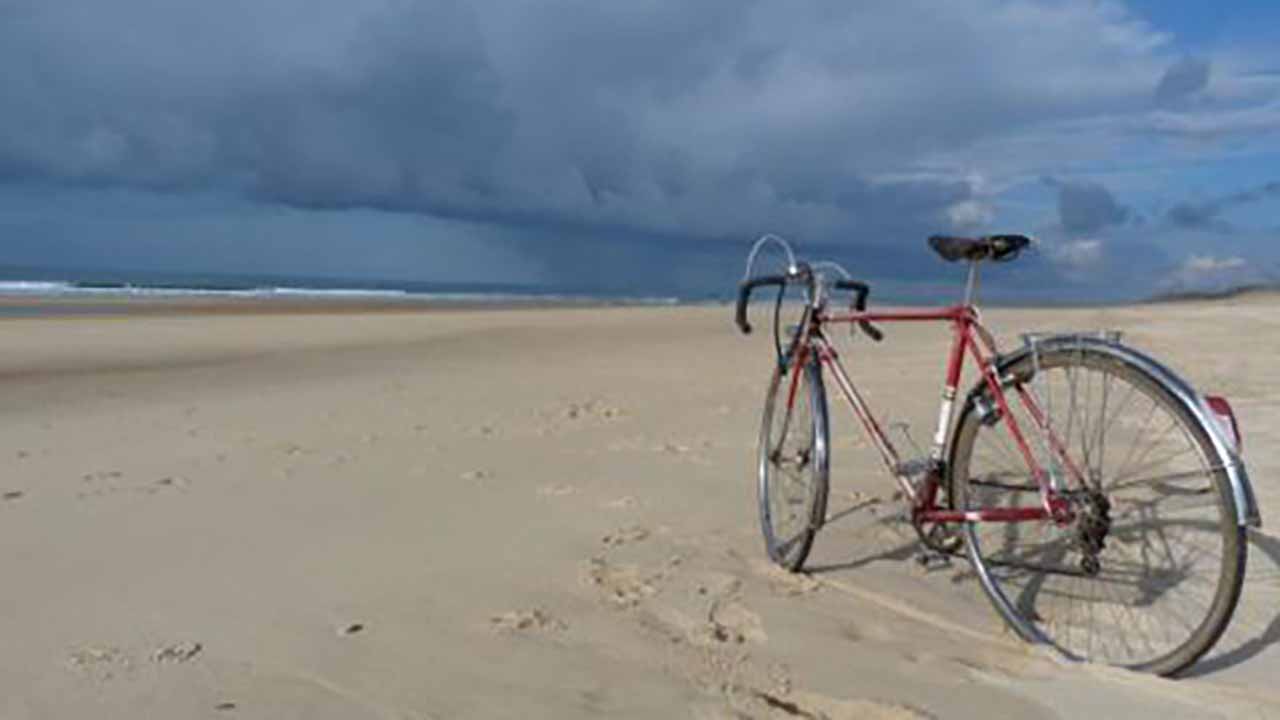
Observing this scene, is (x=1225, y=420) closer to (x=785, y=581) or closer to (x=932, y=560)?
(x=932, y=560)

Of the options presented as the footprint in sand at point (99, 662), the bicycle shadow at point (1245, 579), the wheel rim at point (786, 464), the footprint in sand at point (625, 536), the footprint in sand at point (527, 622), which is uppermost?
the wheel rim at point (786, 464)

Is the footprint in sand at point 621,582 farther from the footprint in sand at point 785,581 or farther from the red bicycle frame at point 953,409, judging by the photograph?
the red bicycle frame at point 953,409

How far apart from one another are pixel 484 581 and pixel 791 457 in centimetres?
163

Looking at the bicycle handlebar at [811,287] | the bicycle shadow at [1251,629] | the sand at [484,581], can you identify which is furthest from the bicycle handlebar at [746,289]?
the bicycle shadow at [1251,629]

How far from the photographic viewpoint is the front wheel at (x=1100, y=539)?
3270mm

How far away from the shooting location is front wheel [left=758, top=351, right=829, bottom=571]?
442cm

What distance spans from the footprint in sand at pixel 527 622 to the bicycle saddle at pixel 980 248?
202 centimetres

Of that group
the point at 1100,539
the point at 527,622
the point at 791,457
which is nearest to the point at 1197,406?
the point at 1100,539

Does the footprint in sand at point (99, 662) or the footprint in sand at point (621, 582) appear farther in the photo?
the footprint in sand at point (621, 582)

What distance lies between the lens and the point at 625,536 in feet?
16.1

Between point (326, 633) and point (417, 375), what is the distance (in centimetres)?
861

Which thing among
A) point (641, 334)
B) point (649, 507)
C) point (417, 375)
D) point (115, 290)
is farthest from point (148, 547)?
point (115, 290)

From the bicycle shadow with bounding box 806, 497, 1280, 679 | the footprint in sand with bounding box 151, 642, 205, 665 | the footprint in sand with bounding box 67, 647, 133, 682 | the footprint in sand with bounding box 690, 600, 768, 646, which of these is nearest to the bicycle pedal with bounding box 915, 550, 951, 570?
the bicycle shadow with bounding box 806, 497, 1280, 679

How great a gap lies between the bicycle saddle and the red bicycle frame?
0.19 meters
